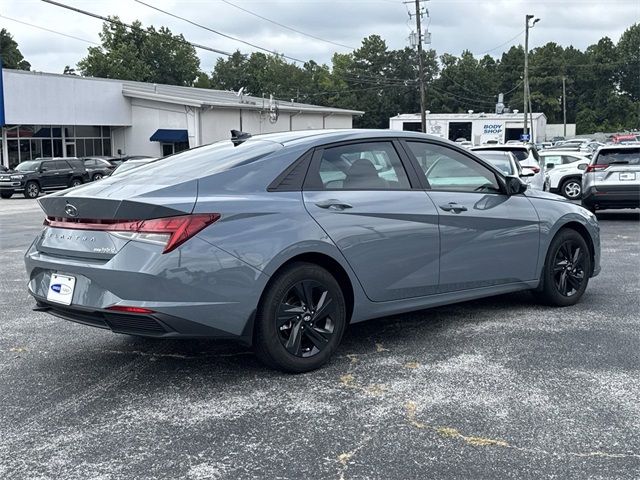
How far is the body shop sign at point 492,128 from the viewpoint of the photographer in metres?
69.1

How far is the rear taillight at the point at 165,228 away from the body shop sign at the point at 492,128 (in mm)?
67599

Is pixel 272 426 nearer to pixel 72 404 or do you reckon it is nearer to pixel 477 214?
pixel 72 404

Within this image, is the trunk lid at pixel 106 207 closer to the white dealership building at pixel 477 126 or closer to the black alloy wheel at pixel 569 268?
the black alloy wheel at pixel 569 268

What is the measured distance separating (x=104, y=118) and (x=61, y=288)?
39741 millimetres

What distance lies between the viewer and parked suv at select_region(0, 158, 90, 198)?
28641 mm

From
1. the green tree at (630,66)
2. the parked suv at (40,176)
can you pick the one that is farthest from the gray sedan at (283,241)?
the green tree at (630,66)

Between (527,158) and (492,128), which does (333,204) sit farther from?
(492,128)

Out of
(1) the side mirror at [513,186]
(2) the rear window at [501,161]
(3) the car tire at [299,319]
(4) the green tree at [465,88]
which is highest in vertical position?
(4) the green tree at [465,88]

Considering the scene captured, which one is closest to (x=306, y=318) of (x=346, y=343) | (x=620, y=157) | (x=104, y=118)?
(x=346, y=343)

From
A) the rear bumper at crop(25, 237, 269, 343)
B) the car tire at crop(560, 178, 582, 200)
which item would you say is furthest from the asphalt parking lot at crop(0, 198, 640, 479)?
the car tire at crop(560, 178, 582, 200)

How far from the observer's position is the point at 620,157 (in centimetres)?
1482

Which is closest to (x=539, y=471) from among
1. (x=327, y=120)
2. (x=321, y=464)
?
(x=321, y=464)

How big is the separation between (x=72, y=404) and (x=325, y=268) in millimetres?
1775

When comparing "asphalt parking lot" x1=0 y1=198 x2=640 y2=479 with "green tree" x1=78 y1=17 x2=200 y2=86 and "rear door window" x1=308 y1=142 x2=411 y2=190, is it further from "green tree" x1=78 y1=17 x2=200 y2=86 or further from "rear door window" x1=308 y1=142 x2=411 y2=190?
"green tree" x1=78 y1=17 x2=200 y2=86
